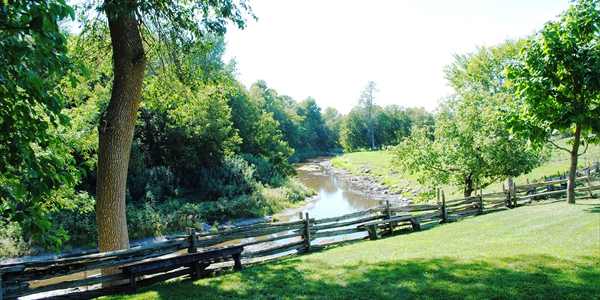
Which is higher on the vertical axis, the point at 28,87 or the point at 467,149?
the point at 28,87

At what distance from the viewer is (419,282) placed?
17.6 ft

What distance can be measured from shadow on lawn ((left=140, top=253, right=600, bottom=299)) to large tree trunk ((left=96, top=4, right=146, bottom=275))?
138cm

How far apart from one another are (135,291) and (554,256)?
7.25 m

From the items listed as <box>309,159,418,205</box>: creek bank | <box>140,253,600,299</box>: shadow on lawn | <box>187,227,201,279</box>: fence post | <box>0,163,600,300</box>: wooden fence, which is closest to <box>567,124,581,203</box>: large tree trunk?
<box>0,163,600,300</box>: wooden fence

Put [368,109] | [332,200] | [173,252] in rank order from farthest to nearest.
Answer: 1. [368,109]
2. [332,200]
3. [173,252]

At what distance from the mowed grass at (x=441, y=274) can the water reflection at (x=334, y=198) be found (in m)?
13.8

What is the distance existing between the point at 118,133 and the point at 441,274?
19.7ft

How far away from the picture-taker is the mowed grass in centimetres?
490

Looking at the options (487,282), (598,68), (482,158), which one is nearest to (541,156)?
(482,158)

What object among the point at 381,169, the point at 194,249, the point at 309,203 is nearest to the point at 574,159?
the point at 194,249

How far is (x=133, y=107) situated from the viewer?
22.3ft

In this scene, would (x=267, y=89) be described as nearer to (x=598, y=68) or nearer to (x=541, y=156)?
(x=541, y=156)

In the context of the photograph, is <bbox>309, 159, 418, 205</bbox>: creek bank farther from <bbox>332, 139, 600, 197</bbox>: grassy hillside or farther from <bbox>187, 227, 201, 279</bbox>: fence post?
<bbox>187, 227, 201, 279</bbox>: fence post

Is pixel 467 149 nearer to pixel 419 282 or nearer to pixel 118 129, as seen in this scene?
pixel 419 282
